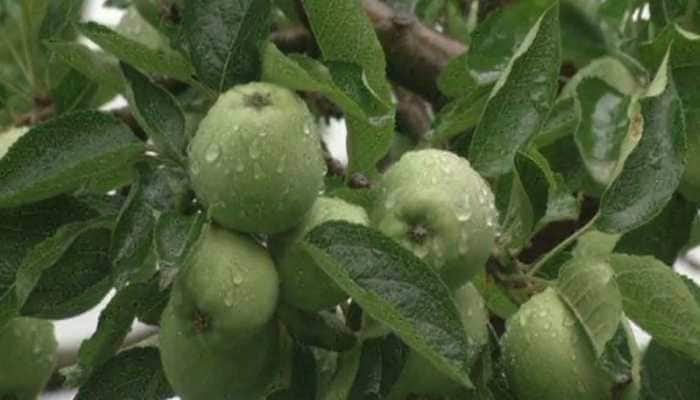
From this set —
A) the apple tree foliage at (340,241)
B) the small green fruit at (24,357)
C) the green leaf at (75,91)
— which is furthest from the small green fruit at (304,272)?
the green leaf at (75,91)

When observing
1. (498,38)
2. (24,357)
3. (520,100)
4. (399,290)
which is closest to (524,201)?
(520,100)

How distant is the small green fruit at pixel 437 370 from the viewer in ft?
3.62

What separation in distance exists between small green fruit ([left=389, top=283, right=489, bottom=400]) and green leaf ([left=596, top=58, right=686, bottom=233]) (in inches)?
5.7

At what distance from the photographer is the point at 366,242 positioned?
3.41 ft

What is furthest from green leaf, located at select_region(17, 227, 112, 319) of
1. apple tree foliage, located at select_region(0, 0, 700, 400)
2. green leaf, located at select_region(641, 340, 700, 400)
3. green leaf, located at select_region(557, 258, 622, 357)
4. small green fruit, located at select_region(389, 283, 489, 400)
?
green leaf, located at select_region(641, 340, 700, 400)

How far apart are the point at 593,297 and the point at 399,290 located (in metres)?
0.17

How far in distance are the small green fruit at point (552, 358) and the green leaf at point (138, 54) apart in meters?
0.30

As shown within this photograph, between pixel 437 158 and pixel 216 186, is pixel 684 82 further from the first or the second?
pixel 216 186

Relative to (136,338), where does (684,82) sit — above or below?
above

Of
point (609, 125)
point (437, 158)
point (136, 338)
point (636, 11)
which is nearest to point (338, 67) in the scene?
point (437, 158)

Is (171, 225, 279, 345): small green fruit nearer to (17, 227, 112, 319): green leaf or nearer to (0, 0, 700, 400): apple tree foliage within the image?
(0, 0, 700, 400): apple tree foliage

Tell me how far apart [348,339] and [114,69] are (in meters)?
0.27

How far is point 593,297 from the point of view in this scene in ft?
3.66

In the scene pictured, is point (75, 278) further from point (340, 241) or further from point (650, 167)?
point (650, 167)
